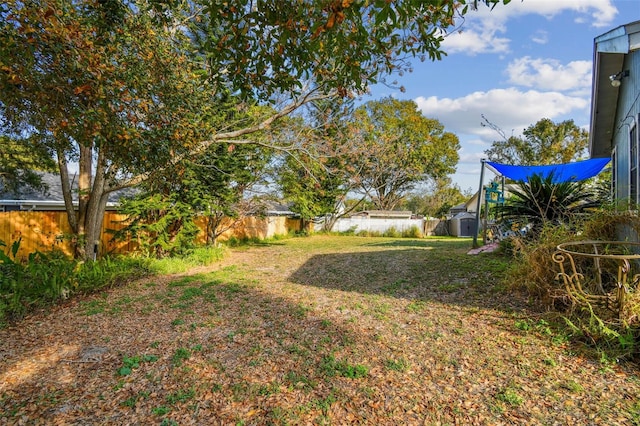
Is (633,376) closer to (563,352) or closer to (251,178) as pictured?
(563,352)

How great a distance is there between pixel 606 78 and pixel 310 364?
670 centimetres

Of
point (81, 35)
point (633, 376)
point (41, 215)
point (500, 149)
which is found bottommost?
point (633, 376)

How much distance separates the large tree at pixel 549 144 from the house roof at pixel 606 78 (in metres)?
13.2

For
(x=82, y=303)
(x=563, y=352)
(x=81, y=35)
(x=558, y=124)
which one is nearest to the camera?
(x=563, y=352)

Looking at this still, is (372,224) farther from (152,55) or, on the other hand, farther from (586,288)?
Answer: (152,55)

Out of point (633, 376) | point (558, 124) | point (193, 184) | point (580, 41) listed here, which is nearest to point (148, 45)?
point (193, 184)

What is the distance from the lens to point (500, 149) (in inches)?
928

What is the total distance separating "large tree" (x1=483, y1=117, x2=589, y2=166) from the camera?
67.3ft

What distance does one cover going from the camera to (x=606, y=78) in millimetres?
5980

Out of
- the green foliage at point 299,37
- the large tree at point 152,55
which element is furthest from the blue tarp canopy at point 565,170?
the large tree at point 152,55

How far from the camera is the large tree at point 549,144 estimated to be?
20516 millimetres

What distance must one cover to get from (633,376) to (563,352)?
50 cm

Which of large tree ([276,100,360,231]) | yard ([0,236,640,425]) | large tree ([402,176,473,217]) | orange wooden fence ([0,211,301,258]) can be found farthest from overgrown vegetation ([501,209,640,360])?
large tree ([402,176,473,217])

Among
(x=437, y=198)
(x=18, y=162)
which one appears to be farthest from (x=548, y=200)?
(x=437, y=198)
